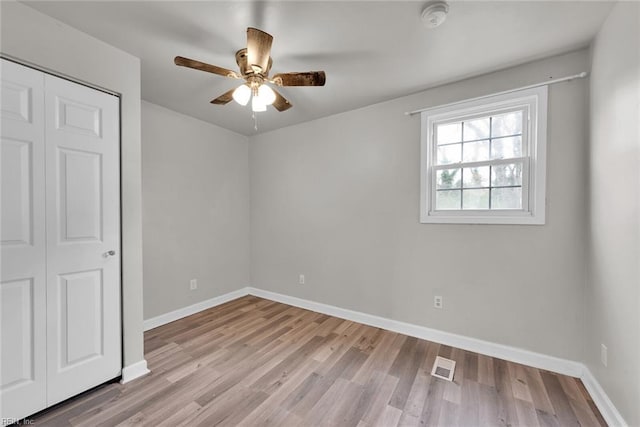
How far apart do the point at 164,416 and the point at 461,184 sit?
2931mm

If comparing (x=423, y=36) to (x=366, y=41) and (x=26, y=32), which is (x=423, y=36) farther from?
(x=26, y=32)

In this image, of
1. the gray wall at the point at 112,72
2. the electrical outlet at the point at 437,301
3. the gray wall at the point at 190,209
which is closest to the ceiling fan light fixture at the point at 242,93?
the gray wall at the point at 112,72

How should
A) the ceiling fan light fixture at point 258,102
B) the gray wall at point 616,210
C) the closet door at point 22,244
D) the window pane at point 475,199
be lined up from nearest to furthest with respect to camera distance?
the gray wall at point 616,210 → the closet door at point 22,244 → the ceiling fan light fixture at point 258,102 → the window pane at point 475,199

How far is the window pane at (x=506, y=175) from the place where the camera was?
7.09 ft

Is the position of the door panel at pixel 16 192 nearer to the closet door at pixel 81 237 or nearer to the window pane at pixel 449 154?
the closet door at pixel 81 237

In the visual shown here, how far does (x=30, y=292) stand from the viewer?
151 cm

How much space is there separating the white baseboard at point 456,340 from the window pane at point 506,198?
4.00 feet

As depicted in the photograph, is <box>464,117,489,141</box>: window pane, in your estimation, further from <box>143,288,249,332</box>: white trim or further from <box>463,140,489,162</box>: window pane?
<box>143,288,249,332</box>: white trim

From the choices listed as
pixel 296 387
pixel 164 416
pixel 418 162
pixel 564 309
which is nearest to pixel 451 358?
pixel 564 309

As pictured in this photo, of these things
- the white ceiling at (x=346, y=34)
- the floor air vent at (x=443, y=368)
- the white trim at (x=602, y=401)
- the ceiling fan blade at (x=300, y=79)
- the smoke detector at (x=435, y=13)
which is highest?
the white ceiling at (x=346, y=34)

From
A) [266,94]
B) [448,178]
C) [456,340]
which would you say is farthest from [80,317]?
[448,178]

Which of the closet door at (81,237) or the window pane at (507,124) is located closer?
the closet door at (81,237)

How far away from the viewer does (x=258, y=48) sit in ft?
5.02

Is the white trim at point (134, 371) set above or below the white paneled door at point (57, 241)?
below
